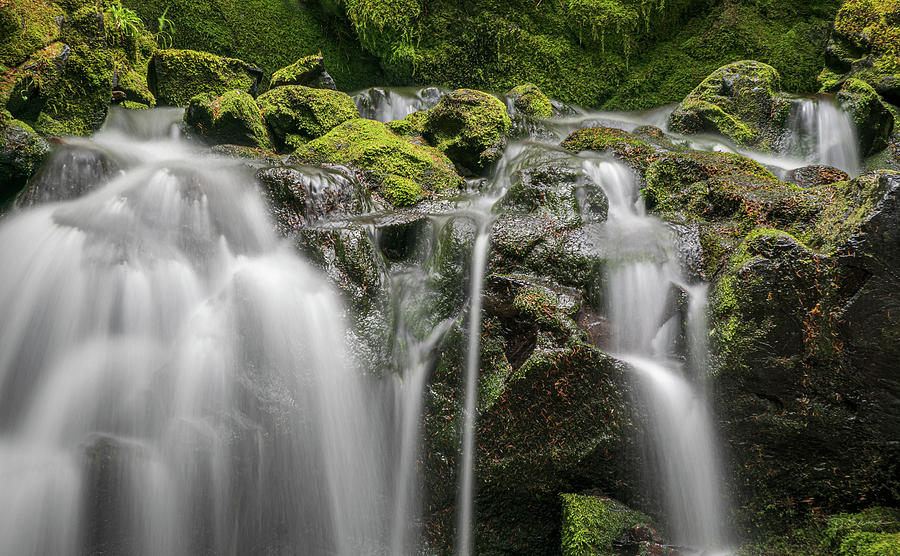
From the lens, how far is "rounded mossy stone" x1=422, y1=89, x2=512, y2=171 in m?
5.95

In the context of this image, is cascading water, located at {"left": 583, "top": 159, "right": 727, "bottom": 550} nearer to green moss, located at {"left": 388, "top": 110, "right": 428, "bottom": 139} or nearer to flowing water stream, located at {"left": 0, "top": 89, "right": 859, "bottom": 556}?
A: flowing water stream, located at {"left": 0, "top": 89, "right": 859, "bottom": 556}

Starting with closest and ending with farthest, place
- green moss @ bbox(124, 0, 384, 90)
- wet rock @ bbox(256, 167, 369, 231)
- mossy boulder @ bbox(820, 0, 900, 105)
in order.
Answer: wet rock @ bbox(256, 167, 369, 231), mossy boulder @ bbox(820, 0, 900, 105), green moss @ bbox(124, 0, 384, 90)

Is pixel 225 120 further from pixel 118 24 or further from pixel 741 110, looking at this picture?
pixel 741 110

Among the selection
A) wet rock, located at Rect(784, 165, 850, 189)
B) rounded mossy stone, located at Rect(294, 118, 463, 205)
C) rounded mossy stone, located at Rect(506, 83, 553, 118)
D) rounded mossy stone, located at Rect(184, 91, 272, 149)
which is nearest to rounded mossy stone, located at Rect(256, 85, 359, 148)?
rounded mossy stone, located at Rect(184, 91, 272, 149)

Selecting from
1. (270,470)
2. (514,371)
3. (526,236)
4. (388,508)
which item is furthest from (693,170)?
(270,470)

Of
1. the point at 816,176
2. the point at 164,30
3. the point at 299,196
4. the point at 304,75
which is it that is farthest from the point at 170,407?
the point at 164,30

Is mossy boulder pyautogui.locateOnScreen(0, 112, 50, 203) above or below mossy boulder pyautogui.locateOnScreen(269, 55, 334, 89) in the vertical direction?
below

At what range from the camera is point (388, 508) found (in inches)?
114

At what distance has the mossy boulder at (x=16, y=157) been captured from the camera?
381 cm

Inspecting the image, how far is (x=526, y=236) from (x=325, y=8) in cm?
848

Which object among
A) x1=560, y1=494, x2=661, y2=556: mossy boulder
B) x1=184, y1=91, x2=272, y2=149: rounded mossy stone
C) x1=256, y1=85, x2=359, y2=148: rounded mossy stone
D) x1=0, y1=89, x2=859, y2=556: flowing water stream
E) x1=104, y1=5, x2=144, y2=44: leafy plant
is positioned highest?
x1=104, y1=5, x2=144, y2=44: leafy plant

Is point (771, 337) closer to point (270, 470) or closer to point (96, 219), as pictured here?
point (270, 470)

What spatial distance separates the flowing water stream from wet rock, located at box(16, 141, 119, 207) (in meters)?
0.26

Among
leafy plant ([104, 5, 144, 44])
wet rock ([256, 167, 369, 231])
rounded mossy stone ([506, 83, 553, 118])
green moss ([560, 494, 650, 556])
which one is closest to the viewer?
green moss ([560, 494, 650, 556])
